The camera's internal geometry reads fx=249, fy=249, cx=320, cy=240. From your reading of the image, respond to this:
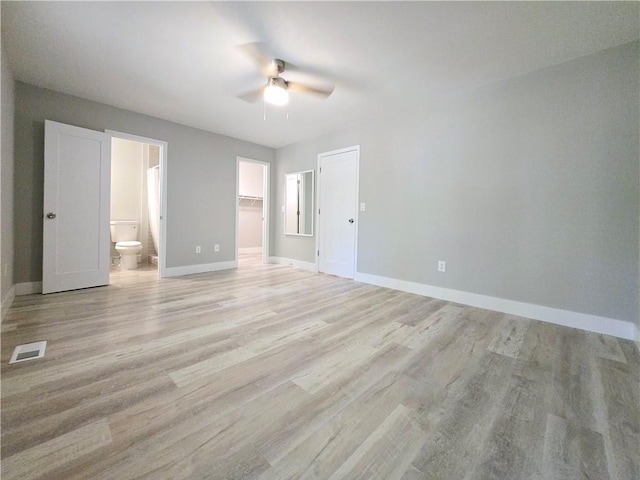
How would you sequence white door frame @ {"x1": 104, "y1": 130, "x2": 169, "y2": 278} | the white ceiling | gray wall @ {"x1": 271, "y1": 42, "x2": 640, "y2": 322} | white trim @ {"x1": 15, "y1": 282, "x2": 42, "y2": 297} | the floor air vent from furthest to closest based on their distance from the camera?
white door frame @ {"x1": 104, "y1": 130, "x2": 169, "y2": 278} < white trim @ {"x1": 15, "y1": 282, "x2": 42, "y2": 297} < gray wall @ {"x1": 271, "y1": 42, "x2": 640, "y2": 322} < the white ceiling < the floor air vent

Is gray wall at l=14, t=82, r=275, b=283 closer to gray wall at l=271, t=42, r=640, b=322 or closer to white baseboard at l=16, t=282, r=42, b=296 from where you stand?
white baseboard at l=16, t=282, r=42, b=296

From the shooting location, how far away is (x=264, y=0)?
1677 millimetres

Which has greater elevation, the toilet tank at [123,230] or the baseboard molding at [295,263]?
the toilet tank at [123,230]

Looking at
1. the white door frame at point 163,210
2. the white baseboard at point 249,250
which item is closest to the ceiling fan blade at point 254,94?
the white door frame at point 163,210

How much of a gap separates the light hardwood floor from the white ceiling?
2.35 metres

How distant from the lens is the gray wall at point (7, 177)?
2.23 metres

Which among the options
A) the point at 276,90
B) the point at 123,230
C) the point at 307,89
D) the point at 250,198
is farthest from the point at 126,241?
the point at 307,89

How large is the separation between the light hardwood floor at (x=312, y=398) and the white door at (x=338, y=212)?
179 cm

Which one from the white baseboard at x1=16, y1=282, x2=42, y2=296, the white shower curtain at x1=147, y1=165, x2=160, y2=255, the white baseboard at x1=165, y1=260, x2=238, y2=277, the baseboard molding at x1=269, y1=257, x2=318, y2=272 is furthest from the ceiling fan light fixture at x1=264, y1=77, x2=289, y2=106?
the white baseboard at x1=16, y1=282, x2=42, y2=296

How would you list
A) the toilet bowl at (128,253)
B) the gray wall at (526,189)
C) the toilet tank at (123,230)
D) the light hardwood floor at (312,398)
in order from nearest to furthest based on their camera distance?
the light hardwood floor at (312,398)
the gray wall at (526,189)
the toilet bowl at (128,253)
the toilet tank at (123,230)

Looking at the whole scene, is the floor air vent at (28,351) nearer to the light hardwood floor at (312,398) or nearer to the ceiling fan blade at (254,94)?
the light hardwood floor at (312,398)

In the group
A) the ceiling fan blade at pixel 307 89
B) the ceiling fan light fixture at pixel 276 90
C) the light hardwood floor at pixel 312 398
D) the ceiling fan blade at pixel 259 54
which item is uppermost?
the ceiling fan blade at pixel 259 54

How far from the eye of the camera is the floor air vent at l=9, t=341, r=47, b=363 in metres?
1.53

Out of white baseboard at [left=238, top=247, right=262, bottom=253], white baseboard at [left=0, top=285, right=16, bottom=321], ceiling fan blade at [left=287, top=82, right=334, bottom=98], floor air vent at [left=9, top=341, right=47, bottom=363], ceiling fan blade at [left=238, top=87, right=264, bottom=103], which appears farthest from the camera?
white baseboard at [left=238, top=247, right=262, bottom=253]
